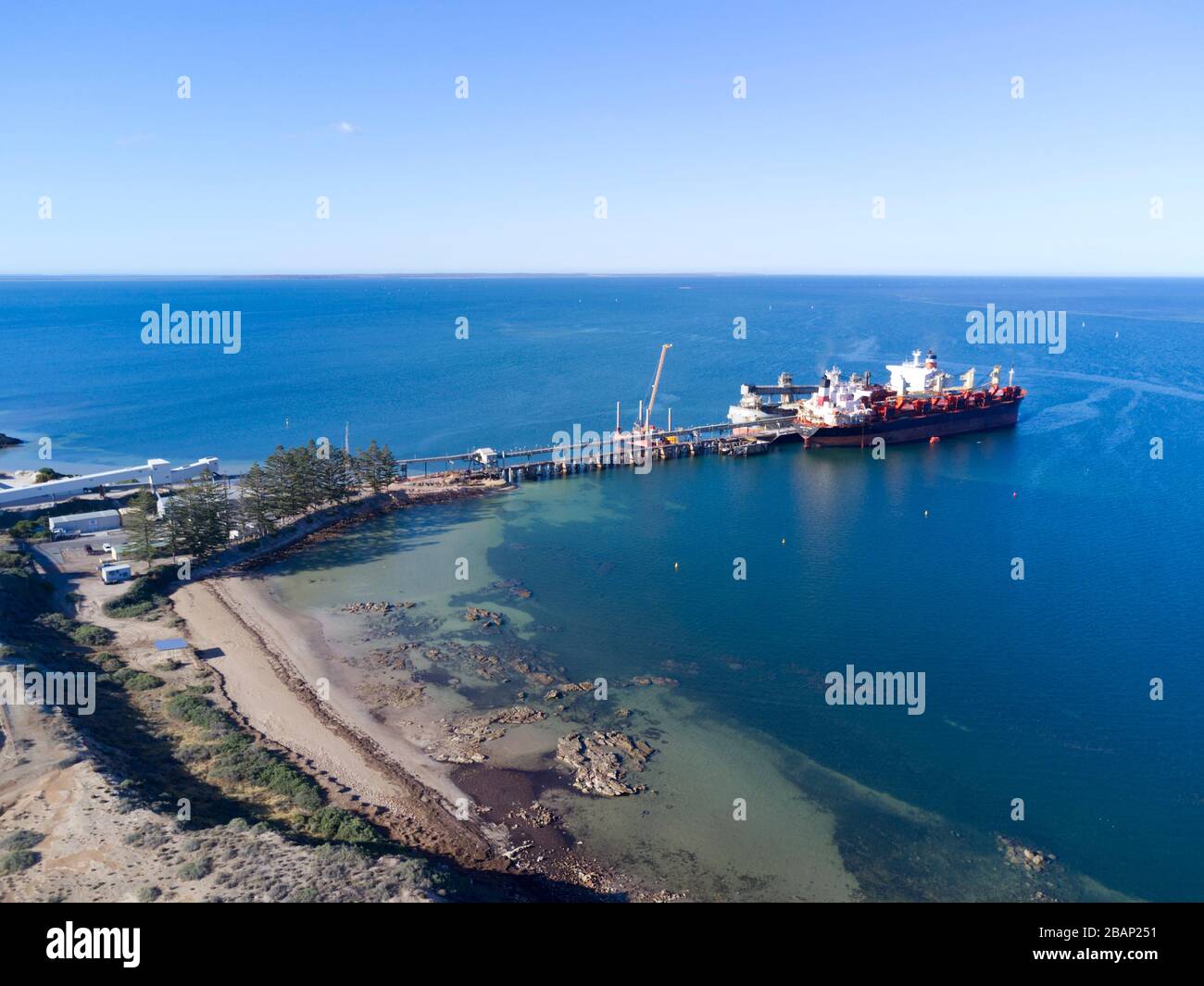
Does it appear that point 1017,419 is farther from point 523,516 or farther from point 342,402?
point 342,402

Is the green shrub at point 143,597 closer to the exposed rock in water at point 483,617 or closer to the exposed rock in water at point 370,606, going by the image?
the exposed rock in water at point 370,606

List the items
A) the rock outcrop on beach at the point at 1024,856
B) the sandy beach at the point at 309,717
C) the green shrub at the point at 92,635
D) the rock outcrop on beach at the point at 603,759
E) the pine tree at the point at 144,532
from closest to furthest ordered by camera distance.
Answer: the rock outcrop on beach at the point at 1024,856, the sandy beach at the point at 309,717, the rock outcrop on beach at the point at 603,759, the green shrub at the point at 92,635, the pine tree at the point at 144,532

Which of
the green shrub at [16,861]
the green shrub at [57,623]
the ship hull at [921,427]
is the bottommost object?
the green shrub at [16,861]

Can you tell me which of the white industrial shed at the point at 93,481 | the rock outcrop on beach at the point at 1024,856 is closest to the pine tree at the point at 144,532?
the white industrial shed at the point at 93,481

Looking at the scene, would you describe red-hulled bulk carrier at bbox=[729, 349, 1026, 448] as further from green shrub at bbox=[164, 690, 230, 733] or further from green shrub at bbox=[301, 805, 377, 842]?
green shrub at bbox=[301, 805, 377, 842]

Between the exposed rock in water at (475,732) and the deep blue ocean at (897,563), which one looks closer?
the deep blue ocean at (897,563)

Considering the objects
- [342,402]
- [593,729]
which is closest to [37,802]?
[593,729]
